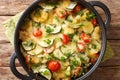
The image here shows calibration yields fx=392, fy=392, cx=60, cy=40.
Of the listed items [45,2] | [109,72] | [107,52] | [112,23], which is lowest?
[109,72]

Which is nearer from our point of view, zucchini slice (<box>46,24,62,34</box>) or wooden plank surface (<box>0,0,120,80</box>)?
zucchini slice (<box>46,24,62,34</box>)

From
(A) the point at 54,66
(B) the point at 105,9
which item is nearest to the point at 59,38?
(A) the point at 54,66

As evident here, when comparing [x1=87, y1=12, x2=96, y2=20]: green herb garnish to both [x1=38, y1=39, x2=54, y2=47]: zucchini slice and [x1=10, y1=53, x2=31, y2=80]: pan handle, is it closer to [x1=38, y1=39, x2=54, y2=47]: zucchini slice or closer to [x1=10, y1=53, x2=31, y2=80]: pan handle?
[x1=38, y1=39, x2=54, y2=47]: zucchini slice

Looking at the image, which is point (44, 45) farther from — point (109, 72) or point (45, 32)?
point (109, 72)

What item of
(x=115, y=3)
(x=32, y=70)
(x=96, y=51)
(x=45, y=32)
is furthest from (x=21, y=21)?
(x=115, y=3)

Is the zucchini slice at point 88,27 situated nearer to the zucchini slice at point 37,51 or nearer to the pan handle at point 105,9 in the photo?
the pan handle at point 105,9

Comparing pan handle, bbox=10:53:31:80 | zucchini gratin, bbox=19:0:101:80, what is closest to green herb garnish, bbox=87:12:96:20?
zucchini gratin, bbox=19:0:101:80
